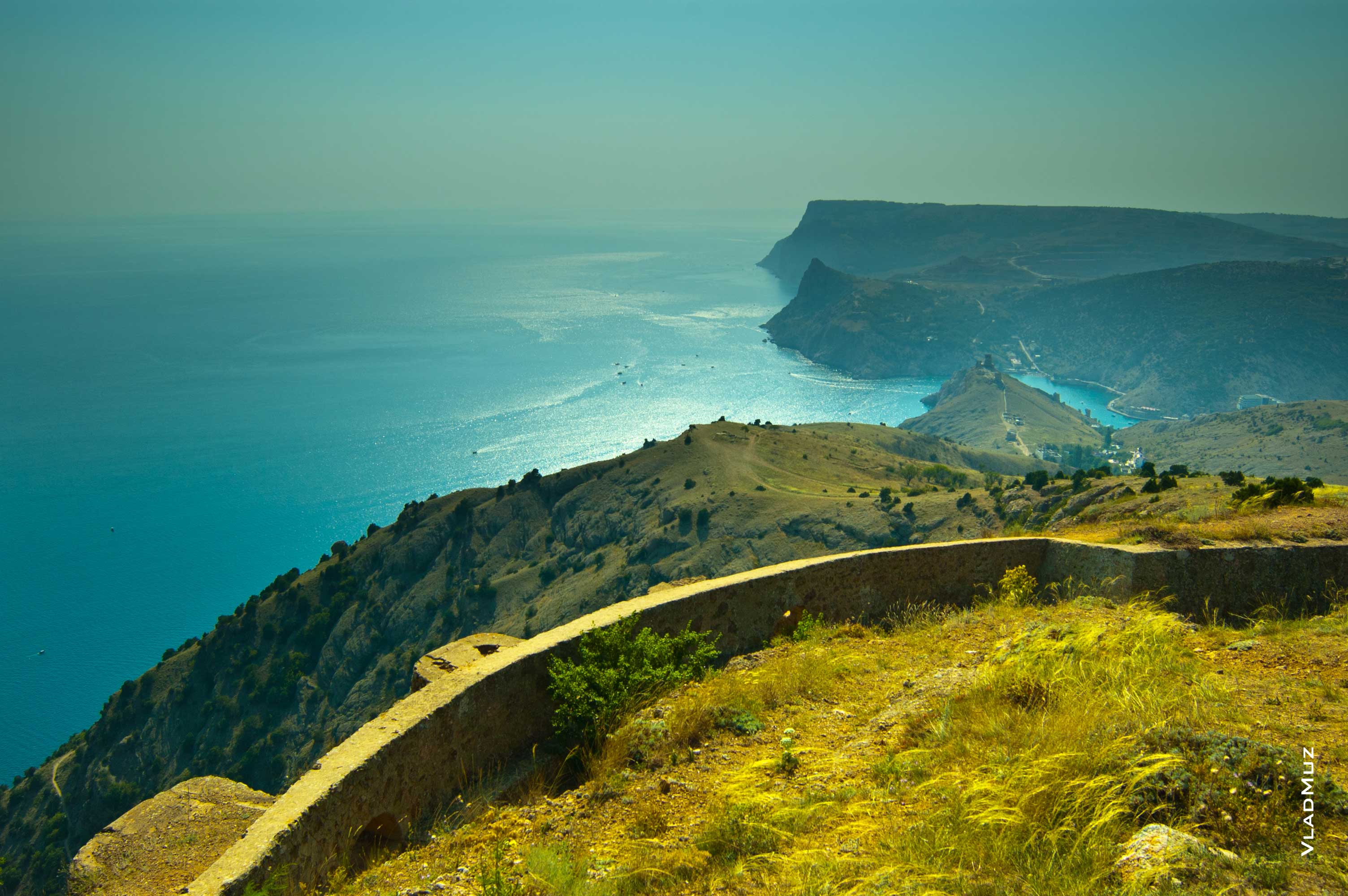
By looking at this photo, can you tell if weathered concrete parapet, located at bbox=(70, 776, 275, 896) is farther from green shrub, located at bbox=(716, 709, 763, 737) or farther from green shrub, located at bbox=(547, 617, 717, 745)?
green shrub, located at bbox=(716, 709, 763, 737)

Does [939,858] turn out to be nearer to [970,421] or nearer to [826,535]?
[826,535]

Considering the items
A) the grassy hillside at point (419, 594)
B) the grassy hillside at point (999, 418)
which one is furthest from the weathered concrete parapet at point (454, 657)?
the grassy hillside at point (999, 418)

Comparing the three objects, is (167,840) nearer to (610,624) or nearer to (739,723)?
(610,624)

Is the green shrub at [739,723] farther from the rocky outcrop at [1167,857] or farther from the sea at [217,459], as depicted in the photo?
the sea at [217,459]

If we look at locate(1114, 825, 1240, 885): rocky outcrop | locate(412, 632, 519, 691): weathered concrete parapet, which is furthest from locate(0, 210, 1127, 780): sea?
locate(1114, 825, 1240, 885): rocky outcrop

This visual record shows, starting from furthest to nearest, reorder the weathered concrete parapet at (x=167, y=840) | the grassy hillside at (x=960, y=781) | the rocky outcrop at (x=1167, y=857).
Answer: the weathered concrete parapet at (x=167, y=840), the grassy hillside at (x=960, y=781), the rocky outcrop at (x=1167, y=857)

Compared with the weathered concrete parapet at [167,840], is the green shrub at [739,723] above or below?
above
